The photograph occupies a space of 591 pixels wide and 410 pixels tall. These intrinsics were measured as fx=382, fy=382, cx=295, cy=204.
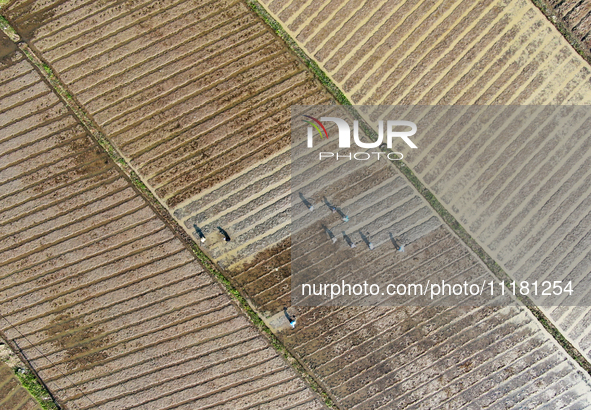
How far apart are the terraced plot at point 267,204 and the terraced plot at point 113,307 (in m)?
1.25

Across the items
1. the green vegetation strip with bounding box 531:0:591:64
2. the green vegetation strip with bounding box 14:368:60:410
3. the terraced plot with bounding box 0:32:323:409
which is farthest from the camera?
the green vegetation strip with bounding box 531:0:591:64

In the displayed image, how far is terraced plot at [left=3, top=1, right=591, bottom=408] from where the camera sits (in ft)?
42.2

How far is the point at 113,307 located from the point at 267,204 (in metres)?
6.23

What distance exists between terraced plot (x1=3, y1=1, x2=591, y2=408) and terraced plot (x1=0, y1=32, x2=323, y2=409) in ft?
4.09

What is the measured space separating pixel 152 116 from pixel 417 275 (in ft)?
34.3

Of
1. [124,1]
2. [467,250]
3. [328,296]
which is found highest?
[124,1]

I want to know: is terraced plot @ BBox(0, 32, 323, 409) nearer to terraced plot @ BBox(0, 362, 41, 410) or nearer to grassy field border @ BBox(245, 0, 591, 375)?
terraced plot @ BBox(0, 362, 41, 410)

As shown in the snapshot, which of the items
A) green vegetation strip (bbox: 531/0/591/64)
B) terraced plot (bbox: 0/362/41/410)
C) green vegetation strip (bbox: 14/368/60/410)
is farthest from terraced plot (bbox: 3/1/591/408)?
terraced plot (bbox: 0/362/41/410)

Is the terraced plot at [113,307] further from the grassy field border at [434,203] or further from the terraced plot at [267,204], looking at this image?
the grassy field border at [434,203]

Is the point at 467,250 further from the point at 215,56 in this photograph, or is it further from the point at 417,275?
the point at 215,56

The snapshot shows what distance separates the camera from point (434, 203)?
12828 mm

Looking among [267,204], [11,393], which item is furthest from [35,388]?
[267,204]

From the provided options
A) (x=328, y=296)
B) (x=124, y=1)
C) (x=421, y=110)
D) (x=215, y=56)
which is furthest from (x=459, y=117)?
(x=124, y=1)

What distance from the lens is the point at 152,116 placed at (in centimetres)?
1300
